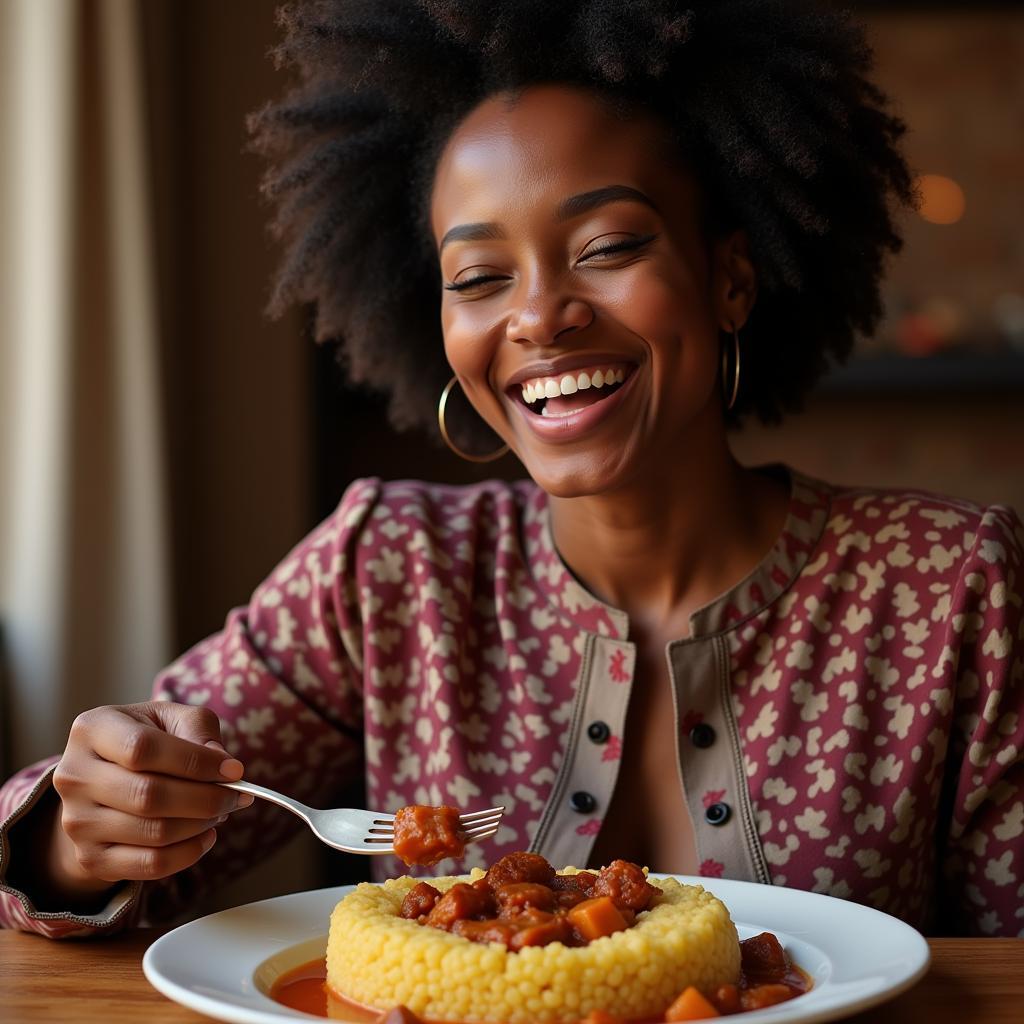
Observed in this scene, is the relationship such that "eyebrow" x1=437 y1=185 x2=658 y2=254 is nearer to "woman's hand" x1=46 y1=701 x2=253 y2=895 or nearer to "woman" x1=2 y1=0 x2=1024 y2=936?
"woman" x1=2 y1=0 x2=1024 y2=936

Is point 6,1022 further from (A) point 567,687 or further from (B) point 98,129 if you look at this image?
(B) point 98,129

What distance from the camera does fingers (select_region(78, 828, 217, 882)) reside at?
1399 millimetres

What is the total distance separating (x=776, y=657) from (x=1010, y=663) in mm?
288

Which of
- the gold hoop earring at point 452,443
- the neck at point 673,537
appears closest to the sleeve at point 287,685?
the gold hoop earring at point 452,443

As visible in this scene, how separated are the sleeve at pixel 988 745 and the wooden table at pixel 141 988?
45cm

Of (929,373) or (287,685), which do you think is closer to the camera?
(287,685)

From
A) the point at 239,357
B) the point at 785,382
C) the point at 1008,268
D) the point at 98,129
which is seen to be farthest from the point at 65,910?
the point at 1008,268

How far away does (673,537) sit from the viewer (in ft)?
6.29

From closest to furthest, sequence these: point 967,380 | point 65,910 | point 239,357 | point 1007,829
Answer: point 65,910, point 1007,829, point 239,357, point 967,380

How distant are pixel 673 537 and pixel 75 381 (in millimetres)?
1358

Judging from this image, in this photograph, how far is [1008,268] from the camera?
193 inches

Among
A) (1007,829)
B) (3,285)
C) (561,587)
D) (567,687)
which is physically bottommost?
(1007,829)

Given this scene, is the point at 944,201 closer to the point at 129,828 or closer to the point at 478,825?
the point at 478,825

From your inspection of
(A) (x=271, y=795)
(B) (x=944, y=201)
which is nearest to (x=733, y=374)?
(A) (x=271, y=795)
